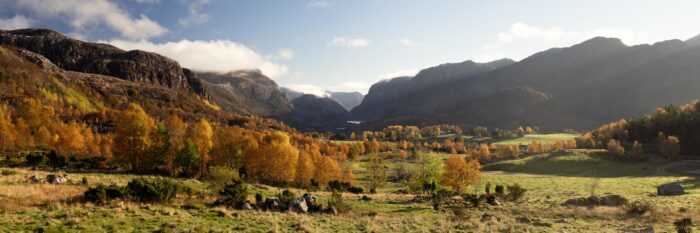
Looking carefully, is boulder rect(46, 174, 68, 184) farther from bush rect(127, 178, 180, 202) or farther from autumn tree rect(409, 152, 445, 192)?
autumn tree rect(409, 152, 445, 192)

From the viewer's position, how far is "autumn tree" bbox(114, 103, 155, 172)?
225 feet

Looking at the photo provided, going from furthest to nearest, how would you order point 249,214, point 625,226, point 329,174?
point 329,174 → point 625,226 → point 249,214

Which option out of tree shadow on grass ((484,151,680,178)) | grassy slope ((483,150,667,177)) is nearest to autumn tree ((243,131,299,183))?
tree shadow on grass ((484,151,680,178))

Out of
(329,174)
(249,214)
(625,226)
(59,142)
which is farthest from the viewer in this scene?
(329,174)

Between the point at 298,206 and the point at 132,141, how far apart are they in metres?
44.9

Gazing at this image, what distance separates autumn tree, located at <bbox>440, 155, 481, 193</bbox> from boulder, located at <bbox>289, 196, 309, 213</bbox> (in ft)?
145

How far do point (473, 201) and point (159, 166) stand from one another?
58.1 meters

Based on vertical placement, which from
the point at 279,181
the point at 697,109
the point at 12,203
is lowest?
the point at 279,181

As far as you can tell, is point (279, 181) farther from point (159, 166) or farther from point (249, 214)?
point (249, 214)

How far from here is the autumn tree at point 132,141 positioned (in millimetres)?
68625

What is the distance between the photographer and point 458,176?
75.8 m

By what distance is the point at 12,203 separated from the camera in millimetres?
28531

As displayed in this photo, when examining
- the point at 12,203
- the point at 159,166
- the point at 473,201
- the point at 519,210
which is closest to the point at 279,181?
the point at 159,166

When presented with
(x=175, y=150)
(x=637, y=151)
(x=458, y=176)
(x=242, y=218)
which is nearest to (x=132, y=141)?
(x=175, y=150)
